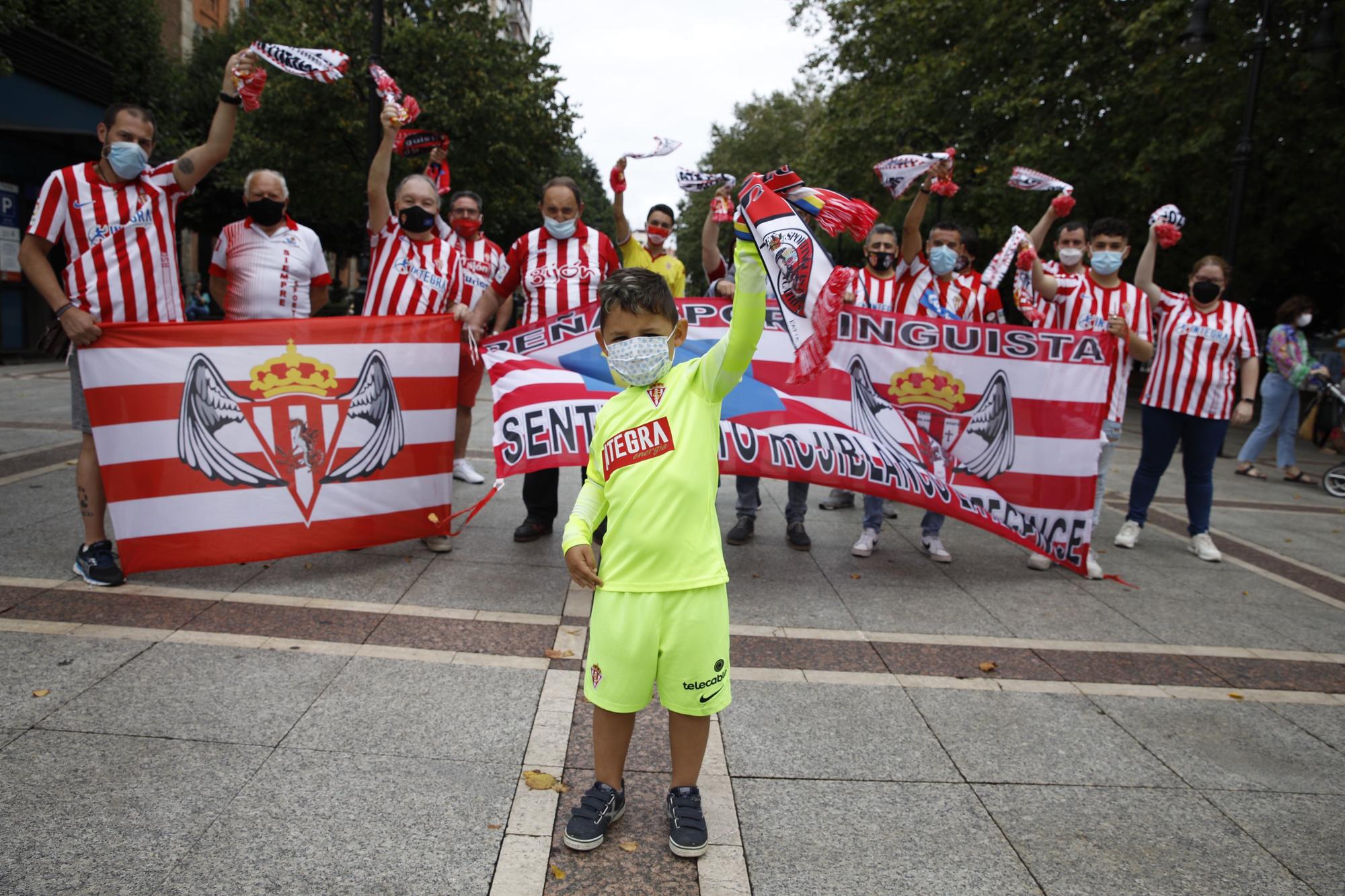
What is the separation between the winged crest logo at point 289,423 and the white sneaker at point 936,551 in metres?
3.49

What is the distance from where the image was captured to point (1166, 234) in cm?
566

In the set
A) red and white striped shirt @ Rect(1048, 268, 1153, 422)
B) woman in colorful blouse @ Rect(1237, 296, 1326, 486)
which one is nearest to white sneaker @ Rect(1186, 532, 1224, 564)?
red and white striped shirt @ Rect(1048, 268, 1153, 422)

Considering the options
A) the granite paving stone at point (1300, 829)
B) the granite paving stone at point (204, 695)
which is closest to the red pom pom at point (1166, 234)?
the granite paving stone at point (1300, 829)

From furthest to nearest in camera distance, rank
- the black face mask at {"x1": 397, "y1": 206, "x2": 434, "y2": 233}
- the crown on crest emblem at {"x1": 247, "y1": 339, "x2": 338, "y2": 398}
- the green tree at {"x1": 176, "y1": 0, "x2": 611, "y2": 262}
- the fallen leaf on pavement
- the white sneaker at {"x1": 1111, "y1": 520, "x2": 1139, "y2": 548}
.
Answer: the green tree at {"x1": 176, "y1": 0, "x2": 611, "y2": 262} → the white sneaker at {"x1": 1111, "y1": 520, "x2": 1139, "y2": 548} → the black face mask at {"x1": 397, "y1": 206, "x2": 434, "y2": 233} → the crown on crest emblem at {"x1": 247, "y1": 339, "x2": 338, "y2": 398} → the fallen leaf on pavement

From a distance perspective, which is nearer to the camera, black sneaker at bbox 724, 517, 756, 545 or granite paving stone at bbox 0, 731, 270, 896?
granite paving stone at bbox 0, 731, 270, 896

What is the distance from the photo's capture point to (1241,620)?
16.3ft

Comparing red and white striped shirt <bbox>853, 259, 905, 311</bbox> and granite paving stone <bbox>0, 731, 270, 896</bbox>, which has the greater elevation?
red and white striped shirt <bbox>853, 259, 905, 311</bbox>

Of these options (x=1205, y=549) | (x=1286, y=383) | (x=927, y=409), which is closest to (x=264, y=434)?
(x=927, y=409)

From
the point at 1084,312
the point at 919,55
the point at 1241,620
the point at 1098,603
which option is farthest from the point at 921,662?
the point at 919,55

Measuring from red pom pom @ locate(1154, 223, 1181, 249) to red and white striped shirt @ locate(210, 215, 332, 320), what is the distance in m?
5.27

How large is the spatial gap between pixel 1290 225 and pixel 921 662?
16234mm

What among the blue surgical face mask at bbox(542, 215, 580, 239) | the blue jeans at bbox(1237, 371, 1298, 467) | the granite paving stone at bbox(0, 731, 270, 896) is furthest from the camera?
the blue jeans at bbox(1237, 371, 1298, 467)

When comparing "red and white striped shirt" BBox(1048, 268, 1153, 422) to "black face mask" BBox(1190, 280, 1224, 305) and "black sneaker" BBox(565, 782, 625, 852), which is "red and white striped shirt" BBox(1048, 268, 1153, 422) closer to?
"black face mask" BBox(1190, 280, 1224, 305)

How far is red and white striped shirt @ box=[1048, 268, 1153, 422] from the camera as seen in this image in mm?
5840
